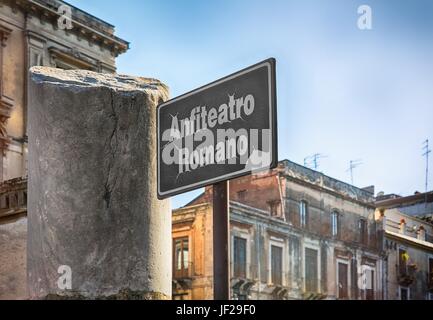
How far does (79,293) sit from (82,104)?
1.87 feet

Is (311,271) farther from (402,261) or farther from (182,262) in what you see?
(402,261)

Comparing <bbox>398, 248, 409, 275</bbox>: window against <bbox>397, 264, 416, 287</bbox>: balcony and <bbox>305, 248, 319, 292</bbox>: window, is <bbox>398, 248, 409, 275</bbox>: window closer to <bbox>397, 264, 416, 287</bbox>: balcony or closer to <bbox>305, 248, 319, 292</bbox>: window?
<bbox>397, 264, 416, 287</bbox>: balcony

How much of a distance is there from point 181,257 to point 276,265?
14.4 ft

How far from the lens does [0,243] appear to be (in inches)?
419

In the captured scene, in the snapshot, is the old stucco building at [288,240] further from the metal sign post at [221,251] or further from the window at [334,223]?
the metal sign post at [221,251]

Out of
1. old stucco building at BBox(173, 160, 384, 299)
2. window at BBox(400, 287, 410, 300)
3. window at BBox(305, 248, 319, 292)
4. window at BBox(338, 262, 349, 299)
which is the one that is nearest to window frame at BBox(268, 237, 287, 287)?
old stucco building at BBox(173, 160, 384, 299)

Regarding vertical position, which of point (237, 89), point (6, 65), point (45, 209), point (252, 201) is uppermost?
point (6, 65)

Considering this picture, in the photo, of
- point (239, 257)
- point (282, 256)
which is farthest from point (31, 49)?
point (282, 256)

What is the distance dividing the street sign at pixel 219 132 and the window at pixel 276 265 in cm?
3189

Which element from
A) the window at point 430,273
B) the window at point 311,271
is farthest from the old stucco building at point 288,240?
the window at point 430,273

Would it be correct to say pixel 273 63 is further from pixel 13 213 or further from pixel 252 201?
pixel 252 201

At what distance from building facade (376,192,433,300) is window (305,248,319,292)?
564 cm

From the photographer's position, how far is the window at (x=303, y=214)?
3669 centimetres

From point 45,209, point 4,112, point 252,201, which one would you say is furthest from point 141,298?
point 252,201
